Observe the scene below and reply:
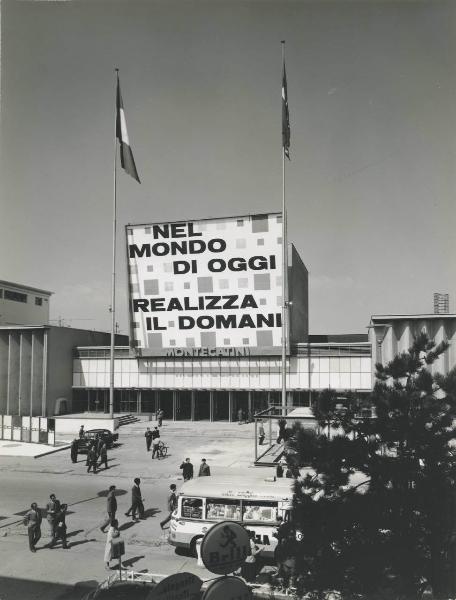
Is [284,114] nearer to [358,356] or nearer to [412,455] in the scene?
[358,356]

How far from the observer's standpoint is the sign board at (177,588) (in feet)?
16.9

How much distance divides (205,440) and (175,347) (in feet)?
37.4

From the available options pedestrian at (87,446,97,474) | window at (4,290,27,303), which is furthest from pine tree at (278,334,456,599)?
window at (4,290,27,303)

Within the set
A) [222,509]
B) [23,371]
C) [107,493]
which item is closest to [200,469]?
[107,493]

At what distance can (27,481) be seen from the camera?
23812 millimetres

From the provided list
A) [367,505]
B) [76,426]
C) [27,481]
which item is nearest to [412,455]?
[367,505]

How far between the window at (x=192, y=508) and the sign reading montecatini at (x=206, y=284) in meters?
28.5

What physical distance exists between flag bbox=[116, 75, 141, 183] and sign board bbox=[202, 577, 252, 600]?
32738mm

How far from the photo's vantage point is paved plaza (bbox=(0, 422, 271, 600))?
12.9 metres

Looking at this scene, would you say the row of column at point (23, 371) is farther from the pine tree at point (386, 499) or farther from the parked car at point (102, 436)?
the pine tree at point (386, 499)

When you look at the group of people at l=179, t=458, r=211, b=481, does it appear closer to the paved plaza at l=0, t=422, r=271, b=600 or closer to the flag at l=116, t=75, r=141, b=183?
the paved plaza at l=0, t=422, r=271, b=600

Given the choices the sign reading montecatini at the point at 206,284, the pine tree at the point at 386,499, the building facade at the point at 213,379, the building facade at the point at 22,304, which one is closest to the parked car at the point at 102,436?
the building facade at the point at 213,379

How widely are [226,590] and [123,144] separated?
112 ft

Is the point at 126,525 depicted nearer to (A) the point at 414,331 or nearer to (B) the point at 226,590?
(B) the point at 226,590
